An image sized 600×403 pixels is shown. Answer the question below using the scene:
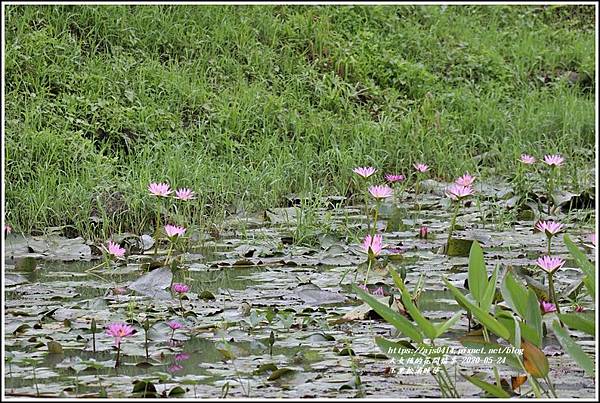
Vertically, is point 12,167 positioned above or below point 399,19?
below

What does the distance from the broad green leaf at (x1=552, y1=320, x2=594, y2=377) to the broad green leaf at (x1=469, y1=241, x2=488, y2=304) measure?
Result: 0.26 m

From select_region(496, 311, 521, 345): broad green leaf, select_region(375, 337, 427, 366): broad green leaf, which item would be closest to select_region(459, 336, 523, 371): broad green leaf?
select_region(496, 311, 521, 345): broad green leaf

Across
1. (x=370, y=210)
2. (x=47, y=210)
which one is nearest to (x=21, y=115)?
(x=47, y=210)

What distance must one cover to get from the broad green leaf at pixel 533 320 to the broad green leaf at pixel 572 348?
0.10 meters

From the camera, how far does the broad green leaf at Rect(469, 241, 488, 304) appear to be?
2703 mm

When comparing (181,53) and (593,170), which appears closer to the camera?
(593,170)

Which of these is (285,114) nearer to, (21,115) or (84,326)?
(21,115)

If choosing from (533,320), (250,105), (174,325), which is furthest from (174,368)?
(250,105)

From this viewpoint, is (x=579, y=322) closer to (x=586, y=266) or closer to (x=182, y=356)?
(x=586, y=266)

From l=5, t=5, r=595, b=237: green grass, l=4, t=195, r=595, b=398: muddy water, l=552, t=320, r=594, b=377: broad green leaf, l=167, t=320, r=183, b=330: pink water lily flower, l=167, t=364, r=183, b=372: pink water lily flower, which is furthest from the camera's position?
l=5, t=5, r=595, b=237: green grass

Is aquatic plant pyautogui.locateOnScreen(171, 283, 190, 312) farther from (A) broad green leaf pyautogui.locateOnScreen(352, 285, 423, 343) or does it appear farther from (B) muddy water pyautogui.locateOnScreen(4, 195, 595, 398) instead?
(A) broad green leaf pyautogui.locateOnScreen(352, 285, 423, 343)

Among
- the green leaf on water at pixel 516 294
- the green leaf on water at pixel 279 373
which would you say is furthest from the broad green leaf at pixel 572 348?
the green leaf on water at pixel 279 373

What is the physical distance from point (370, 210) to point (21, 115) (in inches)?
93.9

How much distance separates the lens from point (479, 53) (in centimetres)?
940
